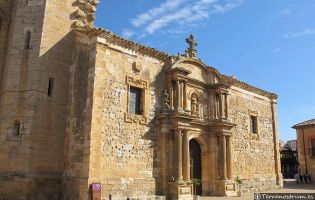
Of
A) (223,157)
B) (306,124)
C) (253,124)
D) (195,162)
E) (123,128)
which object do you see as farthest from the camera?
(306,124)

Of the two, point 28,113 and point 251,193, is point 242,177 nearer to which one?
point 251,193

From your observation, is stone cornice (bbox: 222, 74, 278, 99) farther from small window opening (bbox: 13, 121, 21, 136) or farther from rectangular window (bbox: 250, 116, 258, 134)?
small window opening (bbox: 13, 121, 21, 136)

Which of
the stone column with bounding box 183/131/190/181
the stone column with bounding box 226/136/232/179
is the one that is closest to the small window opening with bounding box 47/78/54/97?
the stone column with bounding box 183/131/190/181

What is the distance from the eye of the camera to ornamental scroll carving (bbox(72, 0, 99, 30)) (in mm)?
15227

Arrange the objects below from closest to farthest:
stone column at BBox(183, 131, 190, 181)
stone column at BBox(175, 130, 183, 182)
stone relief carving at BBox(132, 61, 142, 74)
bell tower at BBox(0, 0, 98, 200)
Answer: bell tower at BBox(0, 0, 98, 200), stone column at BBox(175, 130, 183, 182), stone relief carving at BBox(132, 61, 142, 74), stone column at BBox(183, 131, 190, 181)

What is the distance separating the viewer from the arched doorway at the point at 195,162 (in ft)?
55.8

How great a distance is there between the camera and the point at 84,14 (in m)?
15.6

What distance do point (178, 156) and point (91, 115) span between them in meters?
4.52

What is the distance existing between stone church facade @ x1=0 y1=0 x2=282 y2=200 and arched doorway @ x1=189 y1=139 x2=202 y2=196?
0.05 meters

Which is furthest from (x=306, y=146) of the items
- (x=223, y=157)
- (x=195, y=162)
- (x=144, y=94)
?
(x=144, y=94)

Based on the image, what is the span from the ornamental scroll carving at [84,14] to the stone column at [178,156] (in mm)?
6377

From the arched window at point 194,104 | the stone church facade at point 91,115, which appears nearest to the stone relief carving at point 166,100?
the stone church facade at point 91,115

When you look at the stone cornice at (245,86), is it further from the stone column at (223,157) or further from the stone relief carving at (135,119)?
the stone relief carving at (135,119)

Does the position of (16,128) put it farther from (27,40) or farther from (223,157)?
(223,157)
